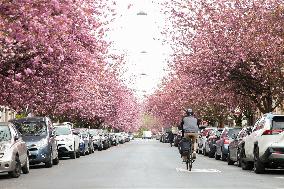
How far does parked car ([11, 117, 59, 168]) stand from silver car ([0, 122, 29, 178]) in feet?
11.3

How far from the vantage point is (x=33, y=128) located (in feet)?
89.3

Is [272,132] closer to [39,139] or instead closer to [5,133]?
[5,133]

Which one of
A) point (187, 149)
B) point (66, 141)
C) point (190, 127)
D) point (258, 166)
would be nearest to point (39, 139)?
point (187, 149)

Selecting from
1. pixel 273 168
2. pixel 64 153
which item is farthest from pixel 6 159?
pixel 64 153

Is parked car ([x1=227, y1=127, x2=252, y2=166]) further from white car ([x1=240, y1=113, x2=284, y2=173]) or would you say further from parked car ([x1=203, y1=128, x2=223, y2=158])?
parked car ([x1=203, y1=128, x2=223, y2=158])

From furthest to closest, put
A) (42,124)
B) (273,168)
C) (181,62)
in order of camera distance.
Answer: (181,62), (42,124), (273,168)

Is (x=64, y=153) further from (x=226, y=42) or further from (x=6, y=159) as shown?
(x=6, y=159)

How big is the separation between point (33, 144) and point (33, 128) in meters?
1.53

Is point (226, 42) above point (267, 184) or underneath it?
above

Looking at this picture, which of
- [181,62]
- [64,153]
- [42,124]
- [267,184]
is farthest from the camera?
[181,62]

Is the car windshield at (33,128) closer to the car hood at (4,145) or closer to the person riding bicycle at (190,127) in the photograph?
the person riding bicycle at (190,127)

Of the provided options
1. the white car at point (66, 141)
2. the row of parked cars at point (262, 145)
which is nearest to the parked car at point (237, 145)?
the row of parked cars at point (262, 145)

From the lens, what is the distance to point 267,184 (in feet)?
57.4

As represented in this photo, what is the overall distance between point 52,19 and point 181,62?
69.0ft
